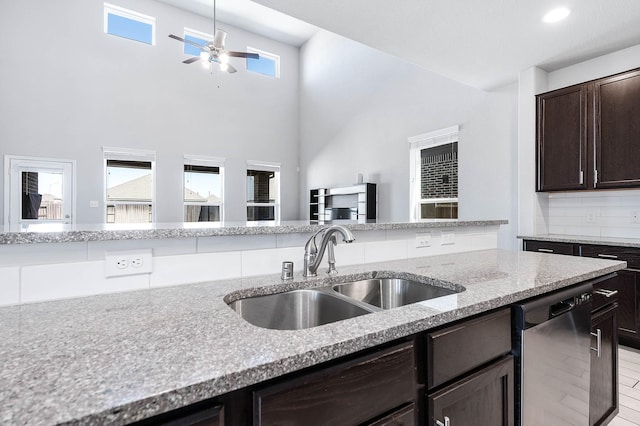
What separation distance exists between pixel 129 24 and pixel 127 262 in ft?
23.7

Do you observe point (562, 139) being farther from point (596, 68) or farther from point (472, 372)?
point (472, 372)

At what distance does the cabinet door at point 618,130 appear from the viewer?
9.15 ft

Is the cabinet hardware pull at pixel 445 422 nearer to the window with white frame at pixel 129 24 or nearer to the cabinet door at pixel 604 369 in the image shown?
the cabinet door at pixel 604 369

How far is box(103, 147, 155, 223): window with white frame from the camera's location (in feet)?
19.9

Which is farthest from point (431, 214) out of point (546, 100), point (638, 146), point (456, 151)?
point (638, 146)

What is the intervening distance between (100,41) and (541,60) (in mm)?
7082

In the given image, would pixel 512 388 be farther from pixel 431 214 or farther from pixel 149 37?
pixel 149 37

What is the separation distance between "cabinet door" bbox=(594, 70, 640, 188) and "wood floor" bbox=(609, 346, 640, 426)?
141cm

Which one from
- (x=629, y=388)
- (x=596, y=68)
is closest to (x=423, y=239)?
(x=629, y=388)

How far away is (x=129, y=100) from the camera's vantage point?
245 inches

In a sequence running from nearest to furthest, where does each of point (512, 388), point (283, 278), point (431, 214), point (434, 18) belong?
point (512, 388) → point (283, 278) → point (434, 18) → point (431, 214)

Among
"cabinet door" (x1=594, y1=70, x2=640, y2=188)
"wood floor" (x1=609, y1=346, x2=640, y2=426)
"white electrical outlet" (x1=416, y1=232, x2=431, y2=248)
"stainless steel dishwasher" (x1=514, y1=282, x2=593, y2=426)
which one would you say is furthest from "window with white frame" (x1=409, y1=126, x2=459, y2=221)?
"stainless steel dishwasher" (x1=514, y1=282, x2=593, y2=426)

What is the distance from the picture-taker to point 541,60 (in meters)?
3.37

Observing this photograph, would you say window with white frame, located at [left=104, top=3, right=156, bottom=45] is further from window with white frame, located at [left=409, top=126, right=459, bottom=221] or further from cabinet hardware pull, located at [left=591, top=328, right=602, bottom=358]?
cabinet hardware pull, located at [left=591, top=328, right=602, bottom=358]
